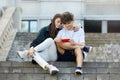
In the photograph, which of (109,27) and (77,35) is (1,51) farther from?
(109,27)

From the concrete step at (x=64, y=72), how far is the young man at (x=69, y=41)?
9.6 inches

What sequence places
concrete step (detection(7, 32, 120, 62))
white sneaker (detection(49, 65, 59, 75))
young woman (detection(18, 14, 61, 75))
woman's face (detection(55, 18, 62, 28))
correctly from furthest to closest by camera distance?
1. concrete step (detection(7, 32, 120, 62))
2. woman's face (detection(55, 18, 62, 28))
3. young woman (detection(18, 14, 61, 75))
4. white sneaker (detection(49, 65, 59, 75))

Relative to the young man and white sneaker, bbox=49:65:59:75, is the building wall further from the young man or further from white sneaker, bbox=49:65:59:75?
white sneaker, bbox=49:65:59:75

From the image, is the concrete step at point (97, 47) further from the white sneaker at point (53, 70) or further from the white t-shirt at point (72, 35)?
the white sneaker at point (53, 70)

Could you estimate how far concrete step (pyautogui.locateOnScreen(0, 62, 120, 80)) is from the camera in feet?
29.9

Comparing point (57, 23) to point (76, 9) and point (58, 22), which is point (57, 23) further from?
point (76, 9)

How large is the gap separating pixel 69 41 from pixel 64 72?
0.71 meters

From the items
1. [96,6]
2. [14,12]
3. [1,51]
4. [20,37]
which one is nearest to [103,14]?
[96,6]

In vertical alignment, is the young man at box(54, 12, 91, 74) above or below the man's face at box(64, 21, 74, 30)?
below

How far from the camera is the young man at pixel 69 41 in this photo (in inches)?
376

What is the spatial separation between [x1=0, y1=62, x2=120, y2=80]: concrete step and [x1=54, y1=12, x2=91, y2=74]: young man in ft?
0.80

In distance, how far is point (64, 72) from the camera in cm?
926

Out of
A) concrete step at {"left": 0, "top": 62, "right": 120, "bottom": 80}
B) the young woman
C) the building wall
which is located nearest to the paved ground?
concrete step at {"left": 0, "top": 62, "right": 120, "bottom": 80}

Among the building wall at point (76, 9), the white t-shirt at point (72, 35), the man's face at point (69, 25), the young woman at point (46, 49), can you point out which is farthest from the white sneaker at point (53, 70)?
the building wall at point (76, 9)
